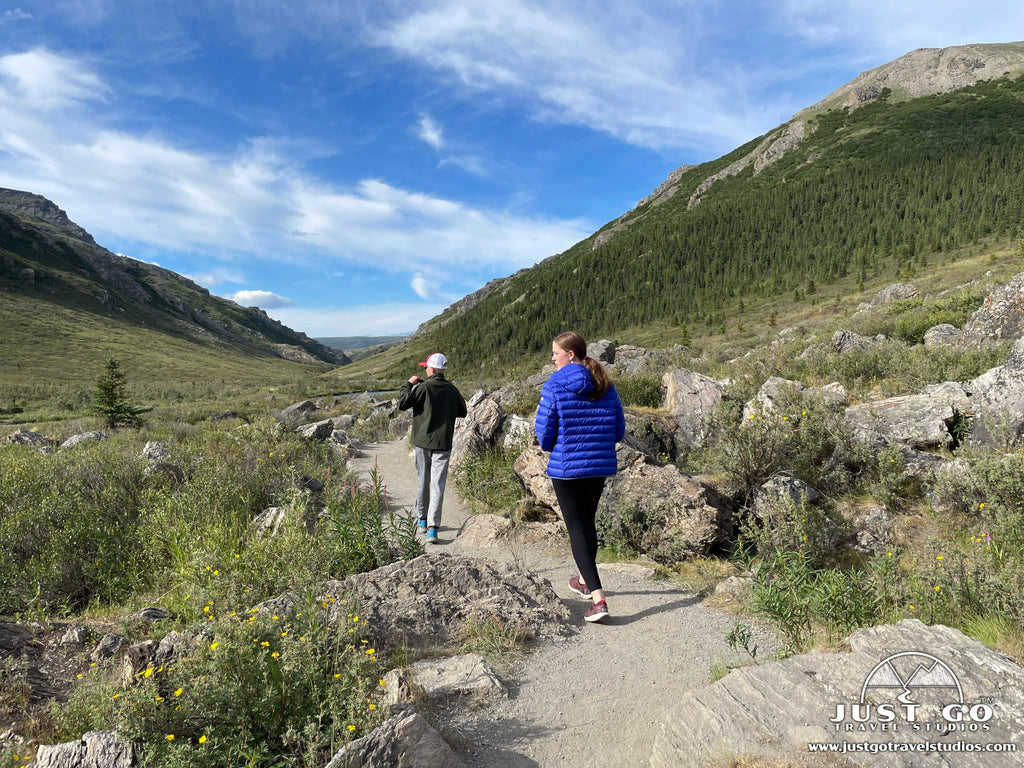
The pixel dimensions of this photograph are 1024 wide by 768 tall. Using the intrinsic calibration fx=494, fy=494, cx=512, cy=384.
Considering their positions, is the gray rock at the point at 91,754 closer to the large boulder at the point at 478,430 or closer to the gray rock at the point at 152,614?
the gray rock at the point at 152,614

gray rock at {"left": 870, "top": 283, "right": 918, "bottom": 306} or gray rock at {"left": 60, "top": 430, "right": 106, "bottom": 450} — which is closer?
gray rock at {"left": 60, "top": 430, "right": 106, "bottom": 450}

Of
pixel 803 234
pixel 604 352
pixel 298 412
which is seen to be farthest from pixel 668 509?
pixel 803 234

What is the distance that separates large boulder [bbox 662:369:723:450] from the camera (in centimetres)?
910

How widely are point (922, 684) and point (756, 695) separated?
0.79 m

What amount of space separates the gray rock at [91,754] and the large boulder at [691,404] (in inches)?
326

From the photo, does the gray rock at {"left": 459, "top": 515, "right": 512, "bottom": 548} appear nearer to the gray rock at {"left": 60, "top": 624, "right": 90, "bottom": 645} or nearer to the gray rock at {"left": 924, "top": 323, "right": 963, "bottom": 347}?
the gray rock at {"left": 60, "top": 624, "right": 90, "bottom": 645}

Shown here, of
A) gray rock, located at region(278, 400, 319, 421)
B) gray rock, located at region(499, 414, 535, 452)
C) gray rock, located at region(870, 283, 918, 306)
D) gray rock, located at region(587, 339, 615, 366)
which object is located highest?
gray rock, located at region(870, 283, 918, 306)

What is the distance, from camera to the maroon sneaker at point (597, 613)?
4477 millimetres

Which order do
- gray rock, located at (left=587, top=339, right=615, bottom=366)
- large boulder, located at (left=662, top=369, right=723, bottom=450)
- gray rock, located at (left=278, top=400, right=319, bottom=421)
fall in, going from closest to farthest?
large boulder, located at (left=662, top=369, right=723, bottom=450)
gray rock, located at (left=278, top=400, right=319, bottom=421)
gray rock, located at (left=587, top=339, right=615, bottom=366)

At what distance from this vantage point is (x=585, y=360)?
4711 mm

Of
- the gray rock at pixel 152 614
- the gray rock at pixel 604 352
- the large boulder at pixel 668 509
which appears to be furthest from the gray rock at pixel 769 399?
the gray rock at pixel 604 352

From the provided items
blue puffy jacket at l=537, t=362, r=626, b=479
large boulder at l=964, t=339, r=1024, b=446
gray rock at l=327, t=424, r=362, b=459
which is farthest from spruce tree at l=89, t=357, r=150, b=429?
large boulder at l=964, t=339, r=1024, b=446

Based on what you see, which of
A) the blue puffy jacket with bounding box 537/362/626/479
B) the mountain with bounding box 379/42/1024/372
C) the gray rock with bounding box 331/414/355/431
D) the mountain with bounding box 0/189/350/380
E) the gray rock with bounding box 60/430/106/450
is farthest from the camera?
the mountain with bounding box 0/189/350/380

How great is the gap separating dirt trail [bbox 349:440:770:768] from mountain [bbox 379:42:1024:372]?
42.7m
